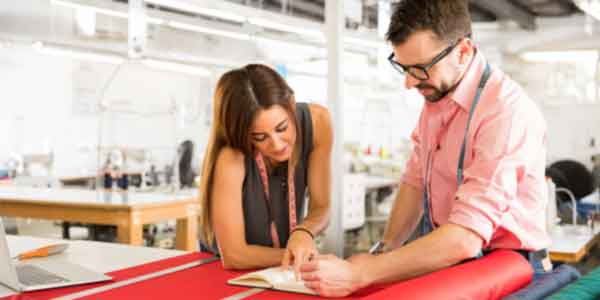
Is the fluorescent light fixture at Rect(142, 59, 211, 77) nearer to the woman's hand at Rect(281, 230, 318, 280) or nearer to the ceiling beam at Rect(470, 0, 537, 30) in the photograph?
the ceiling beam at Rect(470, 0, 537, 30)

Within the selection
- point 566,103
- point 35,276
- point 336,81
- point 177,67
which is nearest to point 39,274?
point 35,276

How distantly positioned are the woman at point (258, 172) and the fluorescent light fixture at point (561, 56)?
4430mm

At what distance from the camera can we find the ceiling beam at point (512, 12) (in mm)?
9430

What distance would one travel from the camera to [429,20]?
153cm

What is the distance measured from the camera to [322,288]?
1466 mm

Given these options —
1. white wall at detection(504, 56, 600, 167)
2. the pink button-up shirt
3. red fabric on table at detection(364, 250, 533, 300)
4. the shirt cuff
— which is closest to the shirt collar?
the pink button-up shirt

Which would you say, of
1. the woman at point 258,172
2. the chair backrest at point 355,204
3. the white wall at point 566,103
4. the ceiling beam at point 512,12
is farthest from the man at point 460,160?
the ceiling beam at point 512,12

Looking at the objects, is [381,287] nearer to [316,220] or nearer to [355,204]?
[316,220]

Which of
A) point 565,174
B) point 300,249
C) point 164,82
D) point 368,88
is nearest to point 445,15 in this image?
point 300,249

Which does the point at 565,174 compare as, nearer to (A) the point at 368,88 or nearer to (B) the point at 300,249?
(A) the point at 368,88

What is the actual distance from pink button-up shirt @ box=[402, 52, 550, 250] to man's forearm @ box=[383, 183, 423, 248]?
23cm

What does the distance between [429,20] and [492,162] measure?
0.37m

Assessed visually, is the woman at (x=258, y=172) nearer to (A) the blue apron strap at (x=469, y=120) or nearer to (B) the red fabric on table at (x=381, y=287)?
(B) the red fabric on table at (x=381, y=287)

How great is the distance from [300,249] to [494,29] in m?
9.04
